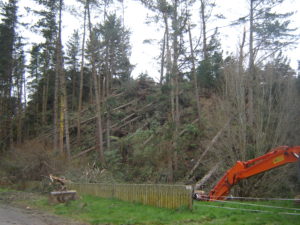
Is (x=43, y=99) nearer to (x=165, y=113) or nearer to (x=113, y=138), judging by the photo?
(x=113, y=138)

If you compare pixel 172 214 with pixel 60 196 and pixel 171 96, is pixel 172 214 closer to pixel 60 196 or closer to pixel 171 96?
pixel 60 196

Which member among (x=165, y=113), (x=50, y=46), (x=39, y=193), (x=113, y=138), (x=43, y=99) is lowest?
(x=39, y=193)

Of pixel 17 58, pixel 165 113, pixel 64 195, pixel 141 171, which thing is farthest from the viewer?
pixel 17 58

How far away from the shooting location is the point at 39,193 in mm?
19750

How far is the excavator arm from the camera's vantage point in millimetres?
10836

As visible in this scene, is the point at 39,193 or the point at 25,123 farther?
the point at 25,123

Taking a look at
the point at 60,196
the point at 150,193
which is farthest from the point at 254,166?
the point at 60,196

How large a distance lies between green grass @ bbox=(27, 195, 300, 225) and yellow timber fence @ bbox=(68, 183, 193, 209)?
318mm

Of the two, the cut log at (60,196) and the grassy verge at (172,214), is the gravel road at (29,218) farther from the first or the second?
the cut log at (60,196)

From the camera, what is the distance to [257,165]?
11984mm

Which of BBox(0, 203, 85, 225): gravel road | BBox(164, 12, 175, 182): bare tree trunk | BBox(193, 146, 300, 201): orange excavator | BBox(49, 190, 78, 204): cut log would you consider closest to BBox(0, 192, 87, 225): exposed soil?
BBox(0, 203, 85, 225): gravel road

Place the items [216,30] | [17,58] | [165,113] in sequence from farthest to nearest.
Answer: [17,58] → [165,113] → [216,30]

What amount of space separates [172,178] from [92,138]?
1347cm

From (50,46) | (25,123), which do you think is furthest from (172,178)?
(25,123)
